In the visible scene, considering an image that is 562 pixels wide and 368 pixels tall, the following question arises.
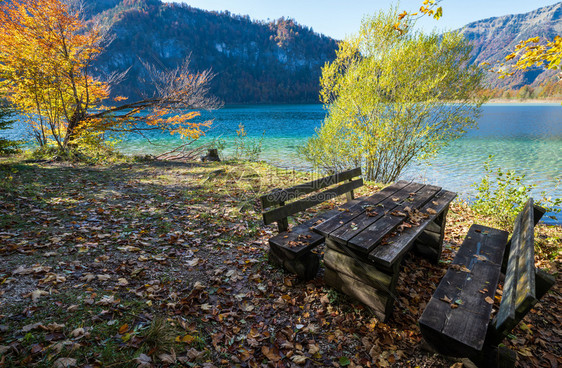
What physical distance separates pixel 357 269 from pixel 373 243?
1.59 ft

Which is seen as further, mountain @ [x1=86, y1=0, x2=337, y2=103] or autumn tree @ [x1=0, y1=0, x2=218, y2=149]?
mountain @ [x1=86, y1=0, x2=337, y2=103]

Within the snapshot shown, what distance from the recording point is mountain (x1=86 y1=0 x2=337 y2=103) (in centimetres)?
9844

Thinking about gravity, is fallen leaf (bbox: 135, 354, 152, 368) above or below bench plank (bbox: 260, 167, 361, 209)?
below

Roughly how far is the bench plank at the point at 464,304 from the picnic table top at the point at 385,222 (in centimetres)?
54

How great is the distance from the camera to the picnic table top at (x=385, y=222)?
2.77 metres

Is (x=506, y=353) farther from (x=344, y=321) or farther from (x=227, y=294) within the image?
(x=227, y=294)

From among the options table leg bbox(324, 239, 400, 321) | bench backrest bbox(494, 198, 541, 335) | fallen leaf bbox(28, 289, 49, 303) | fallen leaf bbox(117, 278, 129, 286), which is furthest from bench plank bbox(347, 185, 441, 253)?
fallen leaf bbox(28, 289, 49, 303)

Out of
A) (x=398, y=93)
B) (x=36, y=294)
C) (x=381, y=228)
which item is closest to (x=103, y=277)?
(x=36, y=294)

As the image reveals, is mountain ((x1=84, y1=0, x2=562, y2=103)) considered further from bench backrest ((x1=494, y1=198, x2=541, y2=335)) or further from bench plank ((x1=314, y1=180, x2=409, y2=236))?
bench backrest ((x1=494, y1=198, x2=541, y2=335))

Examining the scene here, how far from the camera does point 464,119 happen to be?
890 centimetres

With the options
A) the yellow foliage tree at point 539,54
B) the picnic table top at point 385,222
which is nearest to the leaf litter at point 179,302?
the picnic table top at point 385,222

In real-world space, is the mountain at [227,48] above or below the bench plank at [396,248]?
above

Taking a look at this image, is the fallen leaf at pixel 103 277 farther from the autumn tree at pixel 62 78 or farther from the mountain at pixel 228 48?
the mountain at pixel 228 48

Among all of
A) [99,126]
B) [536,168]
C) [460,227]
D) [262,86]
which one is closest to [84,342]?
[460,227]
